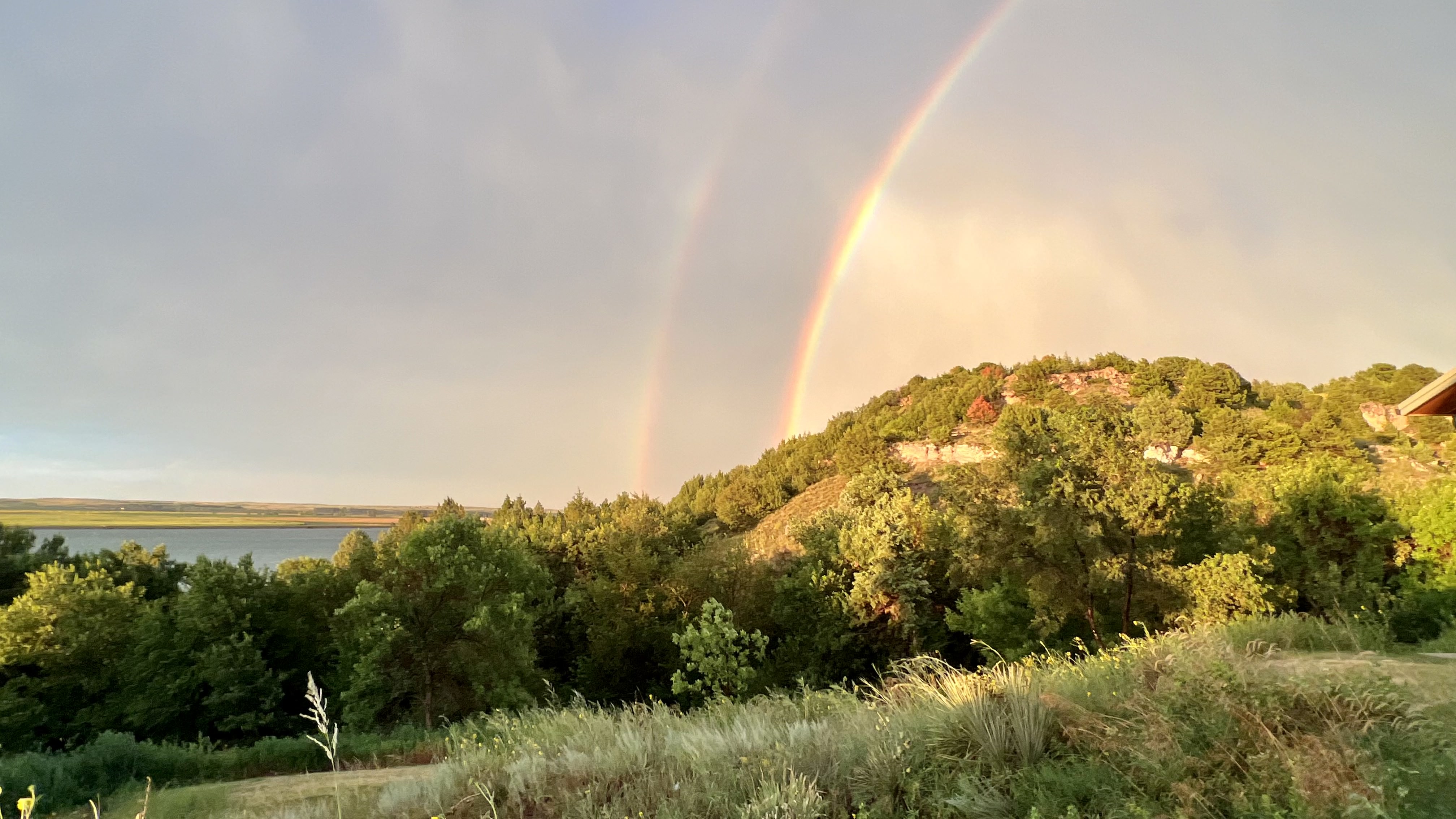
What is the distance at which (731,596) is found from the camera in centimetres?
2972

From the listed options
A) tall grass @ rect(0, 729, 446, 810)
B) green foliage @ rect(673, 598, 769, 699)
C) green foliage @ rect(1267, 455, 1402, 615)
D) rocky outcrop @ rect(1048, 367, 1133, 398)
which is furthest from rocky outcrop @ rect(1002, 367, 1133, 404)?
tall grass @ rect(0, 729, 446, 810)

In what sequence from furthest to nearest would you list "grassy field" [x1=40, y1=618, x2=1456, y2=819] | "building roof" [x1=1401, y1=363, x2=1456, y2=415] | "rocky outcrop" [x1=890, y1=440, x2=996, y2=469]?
"rocky outcrop" [x1=890, y1=440, x2=996, y2=469] → "building roof" [x1=1401, y1=363, x2=1456, y2=415] → "grassy field" [x1=40, y1=618, x2=1456, y2=819]

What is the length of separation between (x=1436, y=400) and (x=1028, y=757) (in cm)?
853

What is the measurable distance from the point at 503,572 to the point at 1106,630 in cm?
2180

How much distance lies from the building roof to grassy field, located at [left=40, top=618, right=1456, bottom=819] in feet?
12.8

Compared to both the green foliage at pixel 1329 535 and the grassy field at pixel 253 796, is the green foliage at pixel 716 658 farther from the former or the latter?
the green foliage at pixel 1329 535

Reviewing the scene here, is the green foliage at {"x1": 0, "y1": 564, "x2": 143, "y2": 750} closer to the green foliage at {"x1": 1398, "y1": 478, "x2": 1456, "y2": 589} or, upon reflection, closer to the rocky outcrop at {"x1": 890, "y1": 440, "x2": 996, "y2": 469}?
the green foliage at {"x1": 1398, "y1": 478, "x2": 1456, "y2": 589}

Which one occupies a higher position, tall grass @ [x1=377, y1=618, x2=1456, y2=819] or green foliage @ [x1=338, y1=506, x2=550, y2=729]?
tall grass @ [x1=377, y1=618, x2=1456, y2=819]

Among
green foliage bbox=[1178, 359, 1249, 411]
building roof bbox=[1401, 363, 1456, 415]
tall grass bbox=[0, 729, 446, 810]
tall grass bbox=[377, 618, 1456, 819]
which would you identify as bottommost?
tall grass bbox=[0, 729, 446, 810]

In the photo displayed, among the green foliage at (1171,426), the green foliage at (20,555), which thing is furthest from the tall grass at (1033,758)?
the green foliage at (1171,426)

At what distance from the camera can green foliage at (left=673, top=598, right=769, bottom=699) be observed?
72.6 feet

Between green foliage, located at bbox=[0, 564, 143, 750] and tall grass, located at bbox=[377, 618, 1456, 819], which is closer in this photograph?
tall grass, located at bbox=[377, 618, 1456, 819]

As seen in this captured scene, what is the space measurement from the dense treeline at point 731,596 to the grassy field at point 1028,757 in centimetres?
1144

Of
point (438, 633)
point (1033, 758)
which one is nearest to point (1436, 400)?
point (1033, 758)
